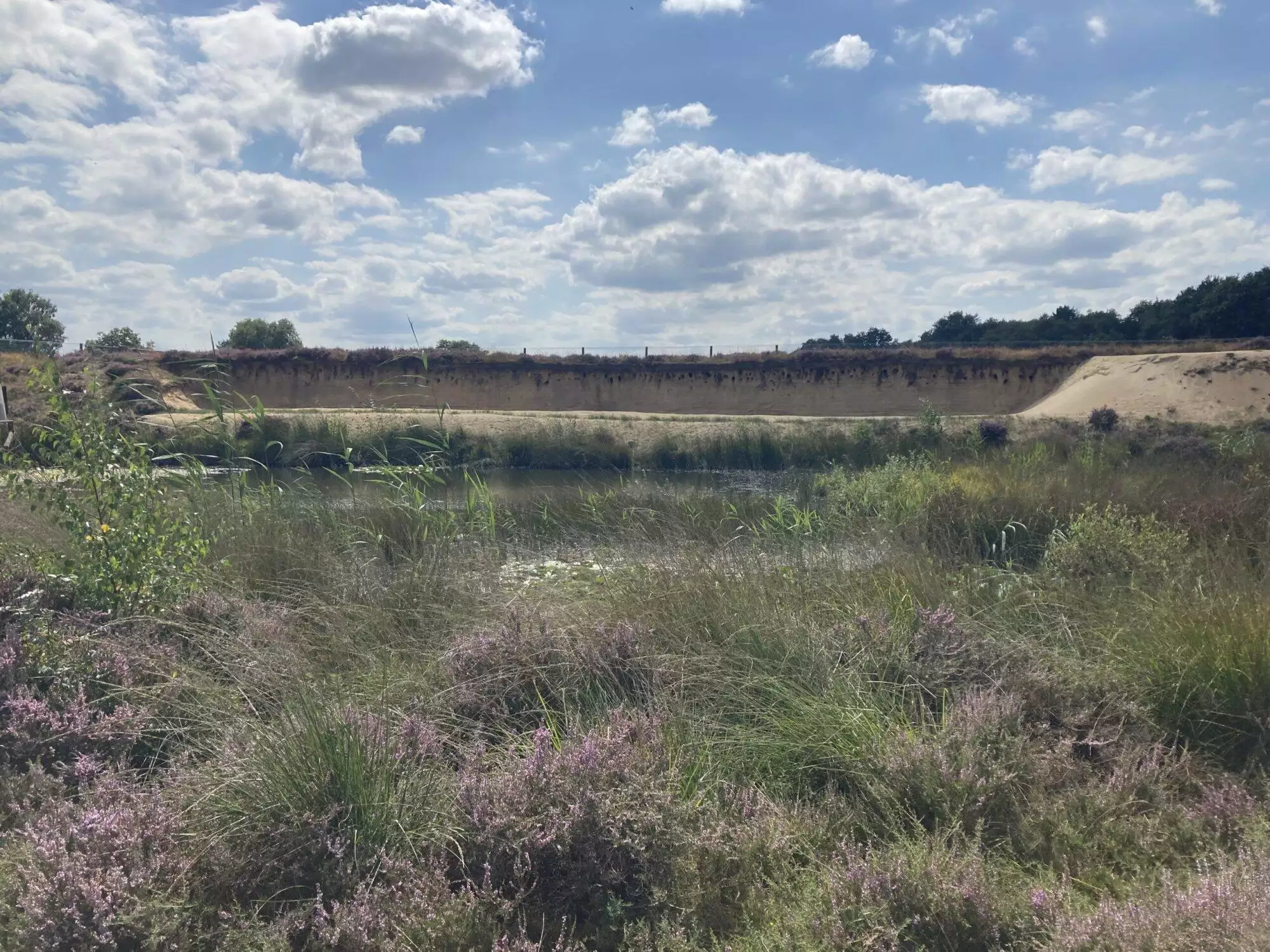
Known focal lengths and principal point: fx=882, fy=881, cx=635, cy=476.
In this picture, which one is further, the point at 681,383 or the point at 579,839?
the point at 681,383

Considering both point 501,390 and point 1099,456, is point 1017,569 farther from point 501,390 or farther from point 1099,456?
point 501,390

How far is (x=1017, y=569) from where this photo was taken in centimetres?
714

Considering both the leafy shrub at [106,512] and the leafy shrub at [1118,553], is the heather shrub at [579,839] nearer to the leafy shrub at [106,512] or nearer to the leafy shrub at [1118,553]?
the leafy shrub at [106,512]

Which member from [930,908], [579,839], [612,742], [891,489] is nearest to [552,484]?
[891,489]

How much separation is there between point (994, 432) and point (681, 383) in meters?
27.4

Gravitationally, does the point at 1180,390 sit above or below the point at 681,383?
below

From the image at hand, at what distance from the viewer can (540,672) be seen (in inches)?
155

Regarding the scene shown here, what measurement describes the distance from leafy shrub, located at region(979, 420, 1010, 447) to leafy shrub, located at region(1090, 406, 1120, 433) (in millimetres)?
4525

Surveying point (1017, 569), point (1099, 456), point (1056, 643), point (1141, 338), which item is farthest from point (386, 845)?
point (1141, 338)

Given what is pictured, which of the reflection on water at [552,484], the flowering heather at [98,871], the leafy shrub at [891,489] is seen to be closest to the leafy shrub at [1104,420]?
the reflection on water at [552,484]

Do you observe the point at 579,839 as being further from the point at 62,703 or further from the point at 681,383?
the point at 681,383

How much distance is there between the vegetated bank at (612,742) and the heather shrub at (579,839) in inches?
0.5

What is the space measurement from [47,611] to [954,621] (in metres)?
4.33

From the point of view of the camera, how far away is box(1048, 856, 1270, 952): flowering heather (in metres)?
2.23
